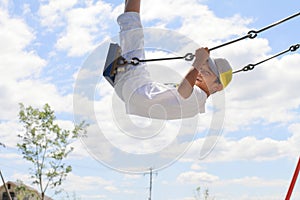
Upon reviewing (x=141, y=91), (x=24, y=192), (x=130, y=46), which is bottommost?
(x=141, y=91)

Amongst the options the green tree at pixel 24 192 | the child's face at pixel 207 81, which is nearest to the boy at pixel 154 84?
the child's face at pixel 207 81

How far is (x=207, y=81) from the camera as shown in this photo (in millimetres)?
2939

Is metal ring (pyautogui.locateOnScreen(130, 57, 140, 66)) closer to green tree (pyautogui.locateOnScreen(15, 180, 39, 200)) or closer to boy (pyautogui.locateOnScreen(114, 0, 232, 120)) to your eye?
boy (pyautogui.locateOnScreen(114, 0, 232, 120))

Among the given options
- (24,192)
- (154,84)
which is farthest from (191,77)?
(24,192)

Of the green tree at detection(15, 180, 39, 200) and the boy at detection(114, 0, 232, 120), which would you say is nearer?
the boy at detection(114, 0, 232, 120)

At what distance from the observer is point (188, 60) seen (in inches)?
110

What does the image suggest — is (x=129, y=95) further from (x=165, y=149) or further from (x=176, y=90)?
(x=165, y=149)

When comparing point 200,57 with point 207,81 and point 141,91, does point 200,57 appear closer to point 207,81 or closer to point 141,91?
point 207,81

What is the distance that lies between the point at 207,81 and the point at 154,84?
31cm

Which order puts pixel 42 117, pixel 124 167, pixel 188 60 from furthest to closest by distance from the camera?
pixel 42 117 → pixel 124 167 → pixel 188 60

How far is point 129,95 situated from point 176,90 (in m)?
0.25

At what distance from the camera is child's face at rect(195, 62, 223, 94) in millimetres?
2891

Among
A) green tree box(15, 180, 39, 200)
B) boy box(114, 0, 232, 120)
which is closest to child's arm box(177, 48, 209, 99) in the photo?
boy box(114, 0, 232, 120)

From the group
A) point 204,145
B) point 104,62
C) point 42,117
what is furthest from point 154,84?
point 42,117
